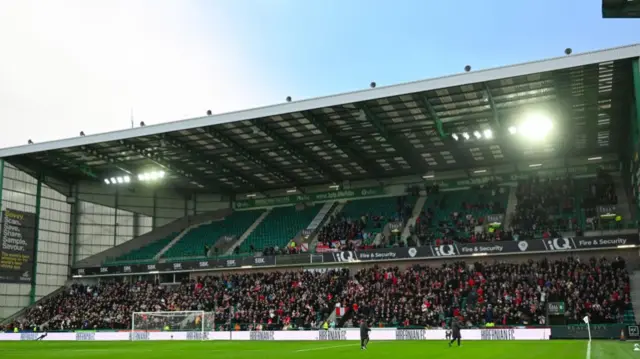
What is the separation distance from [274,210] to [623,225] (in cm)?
3305

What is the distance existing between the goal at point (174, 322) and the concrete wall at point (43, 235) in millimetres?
14067

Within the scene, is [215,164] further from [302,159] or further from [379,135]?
[379,135]

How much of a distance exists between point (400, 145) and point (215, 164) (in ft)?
54.0

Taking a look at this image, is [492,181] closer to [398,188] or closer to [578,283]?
[398,188]

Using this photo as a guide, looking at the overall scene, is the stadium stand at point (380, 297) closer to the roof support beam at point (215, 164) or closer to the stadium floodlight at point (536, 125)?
the stadium floodlight at point (536, 125)

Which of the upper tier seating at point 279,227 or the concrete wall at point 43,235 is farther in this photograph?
the upper tier seating at point 279,227

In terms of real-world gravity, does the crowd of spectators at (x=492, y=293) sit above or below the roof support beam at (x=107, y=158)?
below

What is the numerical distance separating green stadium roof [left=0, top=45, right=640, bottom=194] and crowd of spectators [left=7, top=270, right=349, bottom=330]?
32.9 feet

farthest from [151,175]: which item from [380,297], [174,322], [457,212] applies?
[457,212]

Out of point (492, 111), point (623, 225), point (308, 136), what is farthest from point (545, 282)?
point (308, 136)

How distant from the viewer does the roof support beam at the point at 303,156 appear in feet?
152

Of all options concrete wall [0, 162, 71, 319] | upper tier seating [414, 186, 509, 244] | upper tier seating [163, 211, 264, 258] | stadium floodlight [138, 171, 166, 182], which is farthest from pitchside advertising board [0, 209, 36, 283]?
upper tier seating [414, 186, 509, 244]

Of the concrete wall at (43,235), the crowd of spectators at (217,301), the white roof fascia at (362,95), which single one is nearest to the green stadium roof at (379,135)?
the white roof fascia at (362,95)

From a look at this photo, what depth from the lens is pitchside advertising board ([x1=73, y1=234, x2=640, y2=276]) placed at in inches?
1655
